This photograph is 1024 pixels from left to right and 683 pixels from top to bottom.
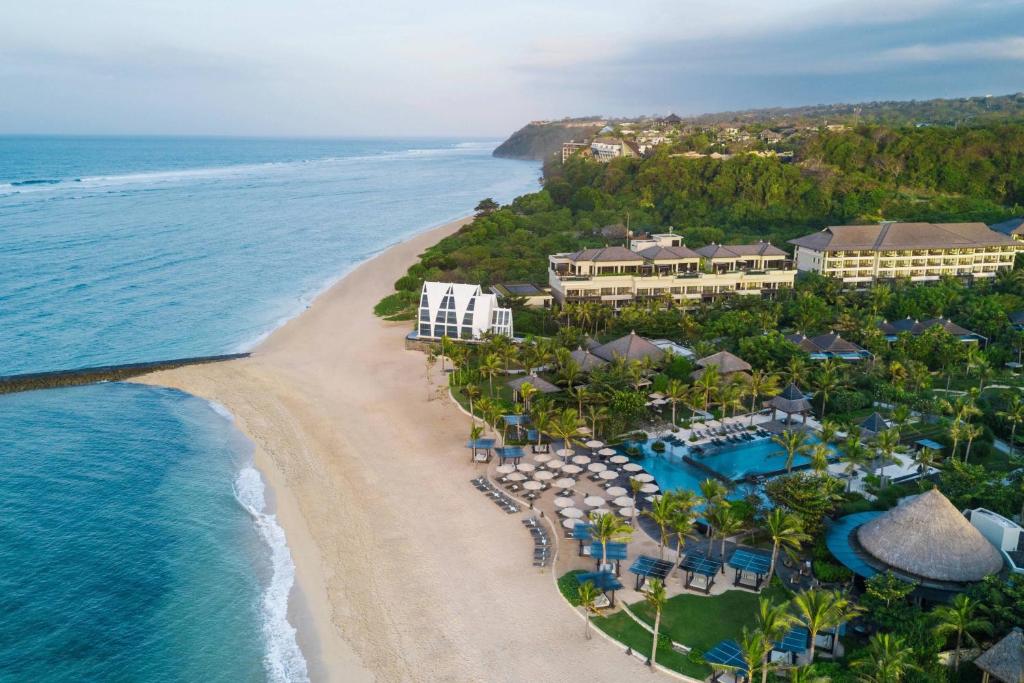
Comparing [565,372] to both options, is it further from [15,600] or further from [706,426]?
[15,600]

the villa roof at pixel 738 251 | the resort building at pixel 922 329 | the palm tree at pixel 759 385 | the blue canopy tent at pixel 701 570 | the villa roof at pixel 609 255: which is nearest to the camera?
the blue canopy tent at pixel 701 570

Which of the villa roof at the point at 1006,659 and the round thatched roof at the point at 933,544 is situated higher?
the round thatched roof at the point at 933,544

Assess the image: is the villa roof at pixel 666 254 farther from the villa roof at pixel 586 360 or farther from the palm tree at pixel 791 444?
the palm tree at pixel 791 444

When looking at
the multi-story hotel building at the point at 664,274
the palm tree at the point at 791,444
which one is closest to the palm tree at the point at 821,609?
the palm tree at the point at 791,444

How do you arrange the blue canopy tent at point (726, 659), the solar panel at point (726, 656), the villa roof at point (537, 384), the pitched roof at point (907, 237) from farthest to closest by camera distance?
the pitched roof at point (907, 237) → the villa roof at point (537, 384) → the solar panel at point (726, 656) → the blue canopy tent at point (726, 659)

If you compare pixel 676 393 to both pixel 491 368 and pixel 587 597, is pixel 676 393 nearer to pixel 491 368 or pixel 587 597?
pixel 491 368

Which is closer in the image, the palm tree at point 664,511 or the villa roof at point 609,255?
the palm tree at point 664,511

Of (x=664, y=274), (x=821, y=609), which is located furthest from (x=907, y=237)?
(x=821, y=609)
